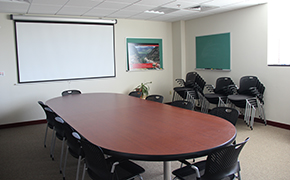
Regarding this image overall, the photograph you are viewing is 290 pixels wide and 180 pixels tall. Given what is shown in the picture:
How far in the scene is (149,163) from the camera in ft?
12.3

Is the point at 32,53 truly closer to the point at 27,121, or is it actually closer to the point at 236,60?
the point at 27,121

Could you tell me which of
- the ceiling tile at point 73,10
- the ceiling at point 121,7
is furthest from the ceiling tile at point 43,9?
the ceiling tile at point 73,10

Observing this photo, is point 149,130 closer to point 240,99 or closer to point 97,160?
point 97,160

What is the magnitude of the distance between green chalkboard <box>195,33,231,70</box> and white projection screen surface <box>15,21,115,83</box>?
251cm

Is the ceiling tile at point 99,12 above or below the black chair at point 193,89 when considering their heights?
above

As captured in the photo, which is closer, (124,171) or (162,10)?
(124,171)

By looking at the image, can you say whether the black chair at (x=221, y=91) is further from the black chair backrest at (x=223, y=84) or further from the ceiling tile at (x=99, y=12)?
the ceiling tile at (x=99, y=12)

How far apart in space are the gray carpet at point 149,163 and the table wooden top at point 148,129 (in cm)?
80

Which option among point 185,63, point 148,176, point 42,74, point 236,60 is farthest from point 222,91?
point 42,74

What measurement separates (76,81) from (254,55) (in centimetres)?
448

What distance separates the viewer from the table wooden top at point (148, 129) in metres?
2.12

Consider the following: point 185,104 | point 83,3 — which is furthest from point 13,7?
point 185,104

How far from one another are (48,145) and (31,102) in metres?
1.94

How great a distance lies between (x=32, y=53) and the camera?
20.0 ft
